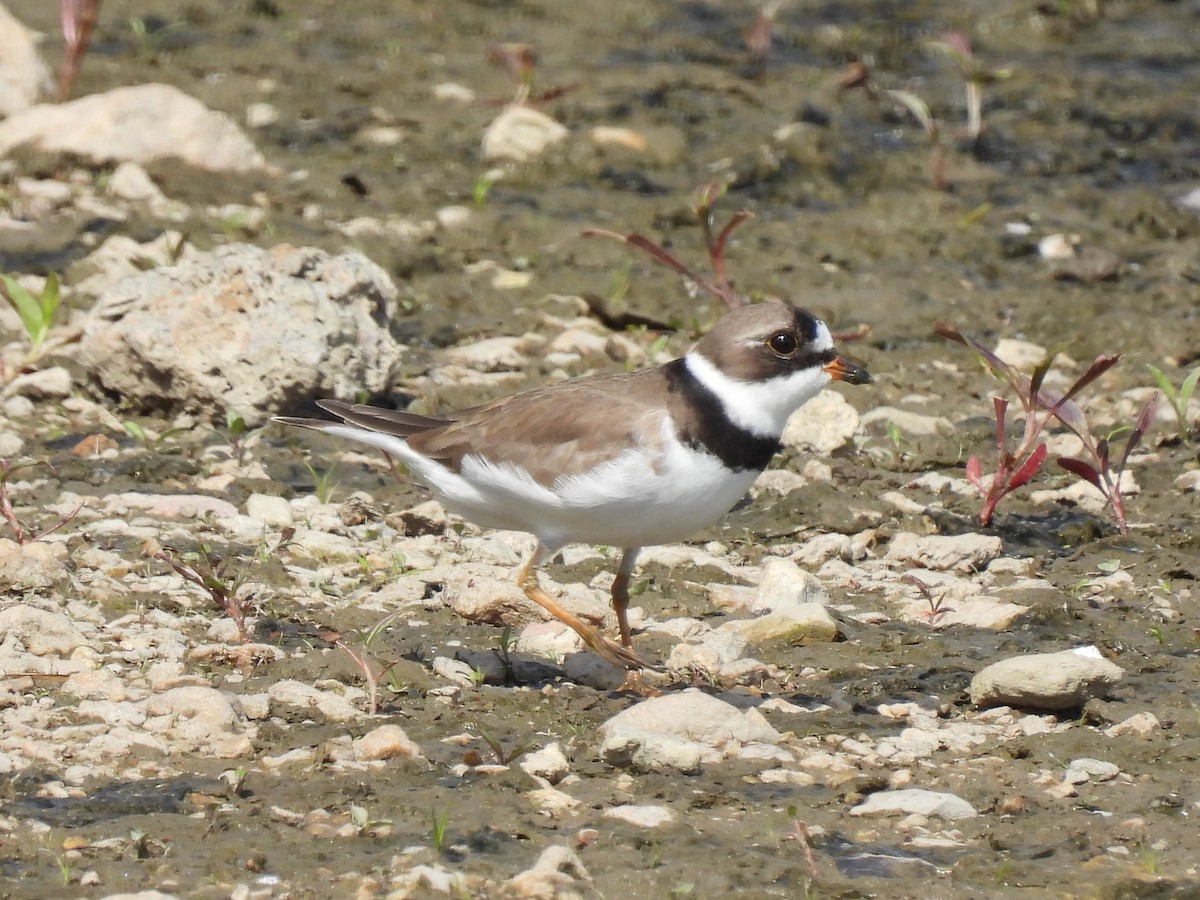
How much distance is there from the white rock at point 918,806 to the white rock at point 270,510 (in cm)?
278

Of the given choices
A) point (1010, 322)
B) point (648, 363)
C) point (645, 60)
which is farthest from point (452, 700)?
point (645, 60)

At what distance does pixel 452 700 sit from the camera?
17.3 ft

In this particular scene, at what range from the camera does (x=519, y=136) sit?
406 inches

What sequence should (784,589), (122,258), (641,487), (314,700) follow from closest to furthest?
(314,700) < (641,487) < (784,589) < (122,258)

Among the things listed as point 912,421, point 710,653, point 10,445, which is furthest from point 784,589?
point 10,445

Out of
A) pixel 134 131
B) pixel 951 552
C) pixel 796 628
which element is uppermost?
pixel 134 131

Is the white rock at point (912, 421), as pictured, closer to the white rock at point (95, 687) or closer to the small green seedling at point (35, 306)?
the small green seedling at point (35, 306)

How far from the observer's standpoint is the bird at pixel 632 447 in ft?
17.7

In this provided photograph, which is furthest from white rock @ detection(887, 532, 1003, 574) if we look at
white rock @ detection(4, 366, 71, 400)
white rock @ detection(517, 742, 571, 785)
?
white rock @ detection(4, 366, 71, 400)

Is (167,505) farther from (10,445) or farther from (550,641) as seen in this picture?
(550,641)

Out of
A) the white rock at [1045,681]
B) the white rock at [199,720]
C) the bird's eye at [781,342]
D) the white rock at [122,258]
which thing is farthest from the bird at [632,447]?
the white rock at [122,258]

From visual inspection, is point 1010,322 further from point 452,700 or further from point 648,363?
point 452,700

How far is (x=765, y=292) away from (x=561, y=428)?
3559mm

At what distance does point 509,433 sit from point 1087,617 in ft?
7.04
